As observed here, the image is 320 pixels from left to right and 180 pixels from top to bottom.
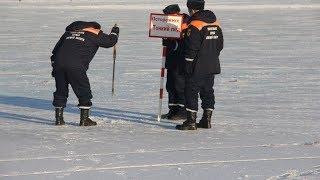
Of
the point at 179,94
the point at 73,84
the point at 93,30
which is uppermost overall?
the point at 93,30

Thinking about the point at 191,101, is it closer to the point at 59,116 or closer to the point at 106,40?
the point at 106,40

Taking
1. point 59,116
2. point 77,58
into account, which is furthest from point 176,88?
point 59,116

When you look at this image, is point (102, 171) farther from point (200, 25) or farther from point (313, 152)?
point (200, 25)

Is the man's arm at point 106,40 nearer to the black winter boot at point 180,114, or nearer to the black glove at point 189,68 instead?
the black glove at point 189,68

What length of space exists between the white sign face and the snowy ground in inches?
48.6

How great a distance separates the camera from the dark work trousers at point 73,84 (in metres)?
9.23

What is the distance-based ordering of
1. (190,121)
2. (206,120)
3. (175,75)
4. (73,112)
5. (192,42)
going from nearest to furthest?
(192,42)
(190,121)
(206,120)
(175,75)
(73,112)

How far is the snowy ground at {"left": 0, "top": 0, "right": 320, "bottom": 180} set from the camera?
668 cm

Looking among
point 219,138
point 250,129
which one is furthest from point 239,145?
point 250,129

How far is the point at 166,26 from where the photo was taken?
9648 mm

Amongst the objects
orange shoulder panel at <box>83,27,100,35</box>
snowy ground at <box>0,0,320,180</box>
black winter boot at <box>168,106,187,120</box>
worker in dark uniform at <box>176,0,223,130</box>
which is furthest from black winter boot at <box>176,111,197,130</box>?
orange shoulder panel at <box>83,27,100,35</box>

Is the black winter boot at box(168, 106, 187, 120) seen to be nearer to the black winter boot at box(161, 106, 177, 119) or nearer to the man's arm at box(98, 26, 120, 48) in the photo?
the black winter boot at box(161, 106, 177, 119)

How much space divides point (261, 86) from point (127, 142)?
5.95 m

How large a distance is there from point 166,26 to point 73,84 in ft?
4.96
